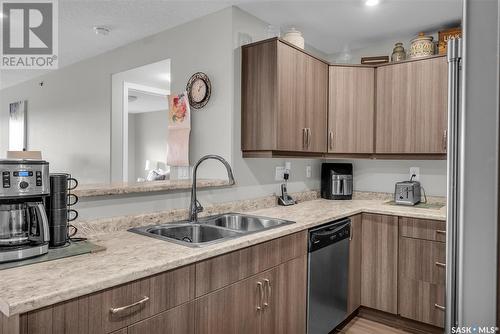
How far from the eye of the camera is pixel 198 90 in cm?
272

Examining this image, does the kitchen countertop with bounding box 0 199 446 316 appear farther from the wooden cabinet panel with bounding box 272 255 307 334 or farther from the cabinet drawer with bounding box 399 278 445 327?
the cabinet drawer with bounding box 399 278 445 327

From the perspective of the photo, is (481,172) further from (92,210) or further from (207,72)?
(207,72)

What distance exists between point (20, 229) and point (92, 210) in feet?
1.66

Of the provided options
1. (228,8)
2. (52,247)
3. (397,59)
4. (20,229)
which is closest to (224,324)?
(52,247)

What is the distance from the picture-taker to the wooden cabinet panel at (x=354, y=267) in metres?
2.60

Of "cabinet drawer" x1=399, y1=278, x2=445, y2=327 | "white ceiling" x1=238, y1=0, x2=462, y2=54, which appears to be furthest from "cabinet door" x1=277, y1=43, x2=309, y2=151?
"cabinet drawer" x1=399, y1=278, x2=445, y2=327

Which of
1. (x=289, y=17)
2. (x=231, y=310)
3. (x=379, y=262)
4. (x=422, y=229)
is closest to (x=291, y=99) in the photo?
(x=289, y=17)

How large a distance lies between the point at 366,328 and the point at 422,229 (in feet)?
2.87

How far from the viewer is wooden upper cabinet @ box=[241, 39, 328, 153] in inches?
95.1

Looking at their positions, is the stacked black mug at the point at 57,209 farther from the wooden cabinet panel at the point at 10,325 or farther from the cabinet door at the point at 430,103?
the cabinet door at the point at 430,103

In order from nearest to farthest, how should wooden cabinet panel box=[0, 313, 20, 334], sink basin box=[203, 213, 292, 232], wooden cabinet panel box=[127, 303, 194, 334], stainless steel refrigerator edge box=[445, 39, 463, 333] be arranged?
stainless steel refrigerator edge box=[445, 39, 463, 333] → wooden cabinet panel box=[0, 313, 20, 334] → wooden cabinet panel box=[127, 303, 194, 334] → sink basin box=[203, 213, 292, 232]

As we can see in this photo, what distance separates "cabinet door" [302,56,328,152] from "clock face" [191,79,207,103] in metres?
0.80

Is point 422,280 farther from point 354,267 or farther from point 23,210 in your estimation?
point 23,210

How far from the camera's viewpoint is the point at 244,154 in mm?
2629
